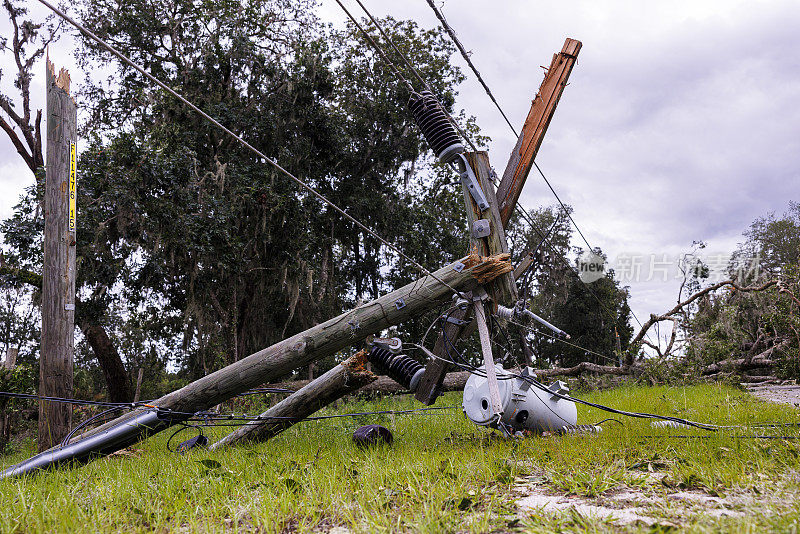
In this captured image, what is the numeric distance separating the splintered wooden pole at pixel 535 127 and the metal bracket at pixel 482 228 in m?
0.36

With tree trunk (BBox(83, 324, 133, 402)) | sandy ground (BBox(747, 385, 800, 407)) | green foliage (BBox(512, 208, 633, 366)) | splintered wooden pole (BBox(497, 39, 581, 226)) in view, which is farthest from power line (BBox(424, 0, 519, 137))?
green foliage (BBox(512, 208, 633, 366))

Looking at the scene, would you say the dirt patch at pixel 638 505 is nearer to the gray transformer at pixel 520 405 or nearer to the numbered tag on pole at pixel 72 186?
the gray transformer at pixel 520 405

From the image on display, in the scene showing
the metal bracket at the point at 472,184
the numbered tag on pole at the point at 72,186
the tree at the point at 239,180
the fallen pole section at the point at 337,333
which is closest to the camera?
the fallen pole section at the point at 337,333

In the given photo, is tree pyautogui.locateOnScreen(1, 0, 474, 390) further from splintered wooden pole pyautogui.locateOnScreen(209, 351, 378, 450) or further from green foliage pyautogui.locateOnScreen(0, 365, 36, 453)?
splintered wooden pole pyautogui.locateOnScreen(209, 351, 378, 450)

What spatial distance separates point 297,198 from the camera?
1540cm

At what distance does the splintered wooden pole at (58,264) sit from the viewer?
6371 mm

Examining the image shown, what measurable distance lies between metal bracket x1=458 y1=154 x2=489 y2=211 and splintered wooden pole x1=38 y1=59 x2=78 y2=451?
5.19 metres

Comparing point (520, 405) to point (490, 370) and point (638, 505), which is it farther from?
point (638, 505)

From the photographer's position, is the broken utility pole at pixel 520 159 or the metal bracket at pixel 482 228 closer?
the metal bracket at pixel 482 228

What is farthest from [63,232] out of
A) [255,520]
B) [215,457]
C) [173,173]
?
[173,173]

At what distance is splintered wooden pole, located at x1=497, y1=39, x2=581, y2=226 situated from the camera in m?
6.02

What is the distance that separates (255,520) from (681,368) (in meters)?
13.8

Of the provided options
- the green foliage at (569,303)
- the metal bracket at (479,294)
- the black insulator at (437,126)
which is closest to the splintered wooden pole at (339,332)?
the metal bracket at (479,294)

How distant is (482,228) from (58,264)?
17.9 feet
